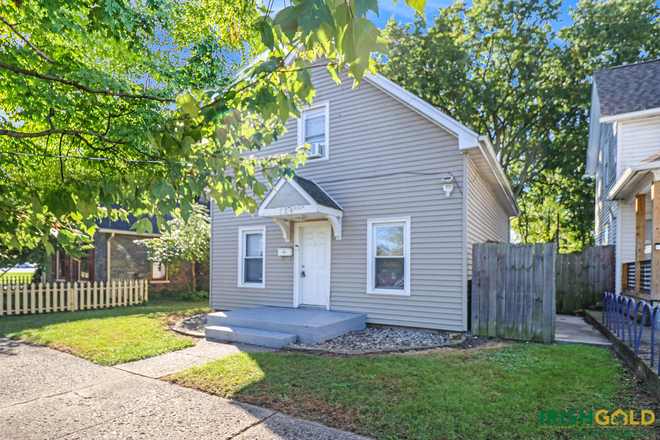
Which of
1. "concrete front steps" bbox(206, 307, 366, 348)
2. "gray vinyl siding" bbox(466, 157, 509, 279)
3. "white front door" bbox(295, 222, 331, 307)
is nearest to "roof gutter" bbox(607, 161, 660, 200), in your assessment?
"gray vinyl siding" bbox(466, 157, 509, 279)

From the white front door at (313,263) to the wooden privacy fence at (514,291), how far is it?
3.30 metres

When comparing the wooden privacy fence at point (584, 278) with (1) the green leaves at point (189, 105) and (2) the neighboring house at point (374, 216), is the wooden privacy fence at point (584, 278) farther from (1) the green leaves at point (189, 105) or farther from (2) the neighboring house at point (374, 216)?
(1) the green leaves at point (189, 105)

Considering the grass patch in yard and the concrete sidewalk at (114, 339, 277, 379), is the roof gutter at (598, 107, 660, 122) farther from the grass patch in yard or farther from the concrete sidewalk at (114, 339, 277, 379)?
the concrete sidewalk at (114, 339, 277, 379)

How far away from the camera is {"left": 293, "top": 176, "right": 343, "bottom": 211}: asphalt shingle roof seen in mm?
8500

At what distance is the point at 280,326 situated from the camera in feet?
24.5

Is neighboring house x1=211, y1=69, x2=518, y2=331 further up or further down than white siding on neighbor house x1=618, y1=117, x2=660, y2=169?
further down

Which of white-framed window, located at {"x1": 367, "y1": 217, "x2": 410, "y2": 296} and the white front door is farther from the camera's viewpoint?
the white front door

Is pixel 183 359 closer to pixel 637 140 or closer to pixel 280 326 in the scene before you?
pixel 280 326

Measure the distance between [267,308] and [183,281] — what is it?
29.1 ft

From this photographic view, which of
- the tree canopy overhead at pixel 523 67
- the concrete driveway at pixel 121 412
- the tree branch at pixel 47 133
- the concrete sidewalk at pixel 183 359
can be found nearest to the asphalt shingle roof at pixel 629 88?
the tree canopy overhead at pixel 523 67

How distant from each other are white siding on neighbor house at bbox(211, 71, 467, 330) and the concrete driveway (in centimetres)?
483

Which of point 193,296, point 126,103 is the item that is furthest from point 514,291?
point 193,296

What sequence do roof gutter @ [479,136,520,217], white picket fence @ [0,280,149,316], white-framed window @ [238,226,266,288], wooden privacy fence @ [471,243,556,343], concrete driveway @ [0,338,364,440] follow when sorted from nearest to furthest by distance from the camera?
concrete driveway @ [0,338,364,440] → wooden privacy fence @ [471,243,556,343] → roof gutter @ [479,136,520,217] → white-framed window @ [238,226,266,288] → white picket fence @ [0,280,149,316]

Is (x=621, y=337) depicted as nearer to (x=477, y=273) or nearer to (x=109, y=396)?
(x=477, y=273)
